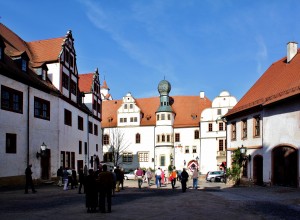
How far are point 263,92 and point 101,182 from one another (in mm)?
19788

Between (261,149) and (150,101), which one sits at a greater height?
(150,101)

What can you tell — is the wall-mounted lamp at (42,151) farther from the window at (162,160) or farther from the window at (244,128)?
the window at (162,160)

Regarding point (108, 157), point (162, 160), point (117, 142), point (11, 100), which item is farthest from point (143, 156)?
point (11, 100)

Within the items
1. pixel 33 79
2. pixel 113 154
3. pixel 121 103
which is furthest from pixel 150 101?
pixel 33 79

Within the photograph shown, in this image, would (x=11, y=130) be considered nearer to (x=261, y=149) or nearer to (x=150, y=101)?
(x=261, y=149)

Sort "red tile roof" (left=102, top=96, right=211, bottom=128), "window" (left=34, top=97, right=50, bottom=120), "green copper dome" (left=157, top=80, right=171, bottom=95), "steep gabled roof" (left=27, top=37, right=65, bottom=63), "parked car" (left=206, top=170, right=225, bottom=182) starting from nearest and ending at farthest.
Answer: "window" (left=34, top=97, right=50, bottom=120) → "steep gabled roof" (left=27, top=37, right=65, bottom=63) → "parked car" (left=206, top=170, right=225, bottom=182) → "red tile roof" (left=102, top=96, right=211, bottom=128) → "green copper dome" (left=157, top=80, right=171, bottom=95)

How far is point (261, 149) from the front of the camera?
2719 cm

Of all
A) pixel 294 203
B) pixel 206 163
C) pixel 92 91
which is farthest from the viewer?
pixel 206 163

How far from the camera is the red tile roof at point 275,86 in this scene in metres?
24.8

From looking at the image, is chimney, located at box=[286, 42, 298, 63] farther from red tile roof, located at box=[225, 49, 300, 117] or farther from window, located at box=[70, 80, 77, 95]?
window, located at box=[70, 80, 77, 95]

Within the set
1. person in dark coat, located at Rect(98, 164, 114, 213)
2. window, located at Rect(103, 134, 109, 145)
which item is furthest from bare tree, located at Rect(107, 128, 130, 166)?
person in dark coat, located at Rect(98, 164, 114, 213)

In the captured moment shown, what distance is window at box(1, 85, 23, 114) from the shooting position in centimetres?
2408

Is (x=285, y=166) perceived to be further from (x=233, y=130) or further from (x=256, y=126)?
(x=233, y=130)

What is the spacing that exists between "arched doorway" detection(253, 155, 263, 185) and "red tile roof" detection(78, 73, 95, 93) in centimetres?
2330
